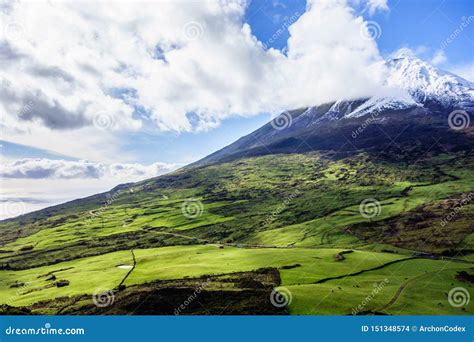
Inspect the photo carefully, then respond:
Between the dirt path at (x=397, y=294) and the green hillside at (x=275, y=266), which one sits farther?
the green hillside at (x=275, y=266)

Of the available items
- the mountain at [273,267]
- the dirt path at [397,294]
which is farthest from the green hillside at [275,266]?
the mountain at [273,267]

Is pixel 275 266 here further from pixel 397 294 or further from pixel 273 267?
pixel 397 294

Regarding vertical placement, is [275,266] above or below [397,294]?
above

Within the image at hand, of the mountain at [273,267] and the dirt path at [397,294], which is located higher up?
the mountain at [273,267]

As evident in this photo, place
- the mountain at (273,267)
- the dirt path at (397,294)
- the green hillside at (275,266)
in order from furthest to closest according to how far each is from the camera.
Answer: the green hillside at (275,266) → the mountain at (273,267) → the dirt path at (397,294)

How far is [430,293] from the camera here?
82438 millimetres

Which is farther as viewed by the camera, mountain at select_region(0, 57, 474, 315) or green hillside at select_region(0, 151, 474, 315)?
green hillside at select_region(0, 151, 474, 315)

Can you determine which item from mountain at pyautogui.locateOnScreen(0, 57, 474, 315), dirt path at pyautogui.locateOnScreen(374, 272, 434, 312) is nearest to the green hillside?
dirt path at pyautogui.locateOnScreen(374, 272, 434, 312)

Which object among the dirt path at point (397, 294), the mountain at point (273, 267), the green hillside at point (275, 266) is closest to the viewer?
the dirt path at point (397, 294)

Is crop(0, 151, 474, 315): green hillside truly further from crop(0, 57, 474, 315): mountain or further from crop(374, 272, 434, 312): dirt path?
crop(0, 57, 474, 315): mountain

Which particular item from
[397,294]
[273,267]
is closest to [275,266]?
[273,267]

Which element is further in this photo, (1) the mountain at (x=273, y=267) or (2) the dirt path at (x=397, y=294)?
(1) the mountain at (x=273, y=267)

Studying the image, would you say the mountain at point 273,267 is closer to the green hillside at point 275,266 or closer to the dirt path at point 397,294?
the dirt path at point 397,294

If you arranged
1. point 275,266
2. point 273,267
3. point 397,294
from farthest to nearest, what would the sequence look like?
point 275,266 → point 273,267 → point 397,294
